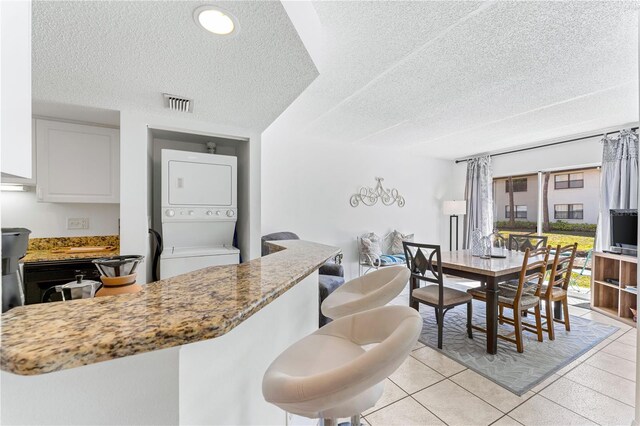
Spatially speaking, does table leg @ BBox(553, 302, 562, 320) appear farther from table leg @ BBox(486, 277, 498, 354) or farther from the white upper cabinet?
the white upper cabinet

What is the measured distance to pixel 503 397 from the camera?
6.04 ft

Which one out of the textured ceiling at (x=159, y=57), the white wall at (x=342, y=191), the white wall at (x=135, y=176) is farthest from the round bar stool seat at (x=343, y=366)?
the white wall at (x=342, y=191)

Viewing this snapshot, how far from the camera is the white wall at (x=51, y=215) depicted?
248cm

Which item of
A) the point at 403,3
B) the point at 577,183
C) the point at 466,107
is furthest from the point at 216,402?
the point at 577,183

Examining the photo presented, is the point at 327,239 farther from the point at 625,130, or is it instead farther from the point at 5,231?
the point at 625,130

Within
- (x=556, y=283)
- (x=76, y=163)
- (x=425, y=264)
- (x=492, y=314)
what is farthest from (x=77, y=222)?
(x=556, y=283)

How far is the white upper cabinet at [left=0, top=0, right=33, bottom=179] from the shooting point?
0.60 meters

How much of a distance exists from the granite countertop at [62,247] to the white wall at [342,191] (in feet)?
5.62

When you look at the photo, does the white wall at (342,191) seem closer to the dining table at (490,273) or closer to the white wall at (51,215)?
the white wall at (51,215)

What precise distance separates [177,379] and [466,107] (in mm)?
3241

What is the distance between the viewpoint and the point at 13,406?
53 centimetres

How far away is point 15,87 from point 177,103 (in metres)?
1.54

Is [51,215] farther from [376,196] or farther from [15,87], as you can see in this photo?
[376,196]

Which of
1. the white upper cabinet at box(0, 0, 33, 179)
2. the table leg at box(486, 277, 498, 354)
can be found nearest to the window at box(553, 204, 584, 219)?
the table leg at box(486, 277, 498, 354)
